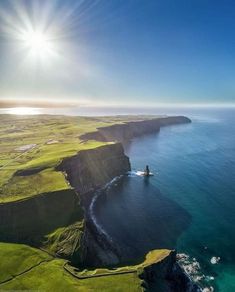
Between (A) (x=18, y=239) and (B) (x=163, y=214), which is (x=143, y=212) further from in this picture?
(A) (x=18, y=239)

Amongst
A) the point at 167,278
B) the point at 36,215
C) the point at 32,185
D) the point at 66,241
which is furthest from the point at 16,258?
the point at 32,185

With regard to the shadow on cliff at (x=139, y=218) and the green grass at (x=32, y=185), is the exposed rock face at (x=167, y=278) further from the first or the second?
the green grass at (x=32, y=185)

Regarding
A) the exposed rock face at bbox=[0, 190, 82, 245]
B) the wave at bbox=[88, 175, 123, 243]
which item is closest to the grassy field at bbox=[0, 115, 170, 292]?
the exposed rock face at bbox=[0, 190, 82, 245]

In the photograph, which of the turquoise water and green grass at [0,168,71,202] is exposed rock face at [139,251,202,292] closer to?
the turquoise water

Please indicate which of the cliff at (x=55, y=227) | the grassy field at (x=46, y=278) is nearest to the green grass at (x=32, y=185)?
the cliff at (x=55, y=227)

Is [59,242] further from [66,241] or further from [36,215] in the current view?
[36,215]
